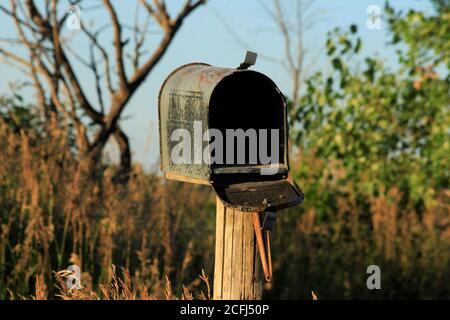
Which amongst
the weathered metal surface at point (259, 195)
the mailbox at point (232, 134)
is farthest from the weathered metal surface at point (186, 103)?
the weathered metal surface at point (259, 195)

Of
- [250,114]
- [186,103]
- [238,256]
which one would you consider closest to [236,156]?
[250,114]

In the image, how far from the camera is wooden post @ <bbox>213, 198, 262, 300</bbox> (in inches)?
135

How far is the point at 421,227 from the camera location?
8.09 meters

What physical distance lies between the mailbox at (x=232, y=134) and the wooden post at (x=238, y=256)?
0.11m

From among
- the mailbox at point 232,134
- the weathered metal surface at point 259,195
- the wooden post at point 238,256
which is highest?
the mailbox at point 232,134

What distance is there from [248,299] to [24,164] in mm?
3142

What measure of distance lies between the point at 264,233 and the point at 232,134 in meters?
0.47

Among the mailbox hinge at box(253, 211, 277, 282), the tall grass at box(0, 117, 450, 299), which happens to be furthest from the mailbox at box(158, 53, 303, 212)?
the tall grass at box(0, 117, 450, 299)

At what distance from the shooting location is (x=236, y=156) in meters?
3.56

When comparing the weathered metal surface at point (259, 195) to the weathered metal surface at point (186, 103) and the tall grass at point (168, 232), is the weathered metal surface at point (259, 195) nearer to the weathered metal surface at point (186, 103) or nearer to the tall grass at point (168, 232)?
the weathered metal surface at point (186, 103)

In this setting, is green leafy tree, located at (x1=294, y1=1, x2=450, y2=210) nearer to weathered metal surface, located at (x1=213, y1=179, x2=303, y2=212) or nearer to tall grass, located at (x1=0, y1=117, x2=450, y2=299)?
tall grass, located at (x1=0, y1=117, x2=450, y2=299)

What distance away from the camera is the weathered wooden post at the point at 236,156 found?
3.41m

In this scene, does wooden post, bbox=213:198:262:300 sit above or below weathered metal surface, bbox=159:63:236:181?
below
